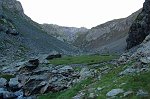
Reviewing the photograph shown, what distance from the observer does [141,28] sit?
11925 centimetres

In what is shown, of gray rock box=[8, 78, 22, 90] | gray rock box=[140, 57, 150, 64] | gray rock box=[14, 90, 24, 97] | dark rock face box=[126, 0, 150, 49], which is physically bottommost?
gray rock box=[14, 90, 24, 97]

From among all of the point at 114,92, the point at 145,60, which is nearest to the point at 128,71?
the point at 145,60

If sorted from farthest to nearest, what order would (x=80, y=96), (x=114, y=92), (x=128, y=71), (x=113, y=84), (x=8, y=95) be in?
(x=8, y=95) < (x=128, y=71) < (x=80, y=96) < (x=113, y=84) < (x=114, y=92)

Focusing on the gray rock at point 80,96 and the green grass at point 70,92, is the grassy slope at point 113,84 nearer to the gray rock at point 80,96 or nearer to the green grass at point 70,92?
the green grass at point 70,92

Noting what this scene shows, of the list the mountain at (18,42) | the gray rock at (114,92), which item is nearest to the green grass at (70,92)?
the gray rock at (114,92)

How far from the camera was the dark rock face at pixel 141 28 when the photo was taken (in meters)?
116

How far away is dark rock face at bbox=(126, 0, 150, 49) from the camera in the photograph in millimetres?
115688

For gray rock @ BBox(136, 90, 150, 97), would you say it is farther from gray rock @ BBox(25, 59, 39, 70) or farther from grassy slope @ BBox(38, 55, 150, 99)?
gray rock @ BBox(25, 59, 39, 70)

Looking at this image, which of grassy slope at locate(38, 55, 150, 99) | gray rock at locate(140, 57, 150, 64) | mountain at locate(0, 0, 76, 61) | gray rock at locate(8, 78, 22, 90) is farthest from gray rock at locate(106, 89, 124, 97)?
mountain at locate(0, 0, 76, 61)

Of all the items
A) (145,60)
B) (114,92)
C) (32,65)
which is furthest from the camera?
(32,65)

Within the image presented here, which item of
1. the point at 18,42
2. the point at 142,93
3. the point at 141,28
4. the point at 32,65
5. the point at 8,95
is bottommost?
the point at 8,95

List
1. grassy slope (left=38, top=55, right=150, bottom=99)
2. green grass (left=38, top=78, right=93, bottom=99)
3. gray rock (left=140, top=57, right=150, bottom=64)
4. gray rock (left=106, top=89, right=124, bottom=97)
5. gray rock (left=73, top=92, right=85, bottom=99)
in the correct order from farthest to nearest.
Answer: gray rock (left=140, top=57, right=150, bottom=64), green grass (left=38, top=78, right=93, bottom=99), gray rock (left=73, top=92, right=85, bottom=99), grassy slope (left=38, top=55, right=150, bottom=99), gray rock (left=106, top=89, right=124, bottom=97)

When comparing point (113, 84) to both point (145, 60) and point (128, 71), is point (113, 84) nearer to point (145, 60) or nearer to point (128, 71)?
point (128, 71)

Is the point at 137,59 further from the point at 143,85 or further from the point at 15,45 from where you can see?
the point at 15,45
